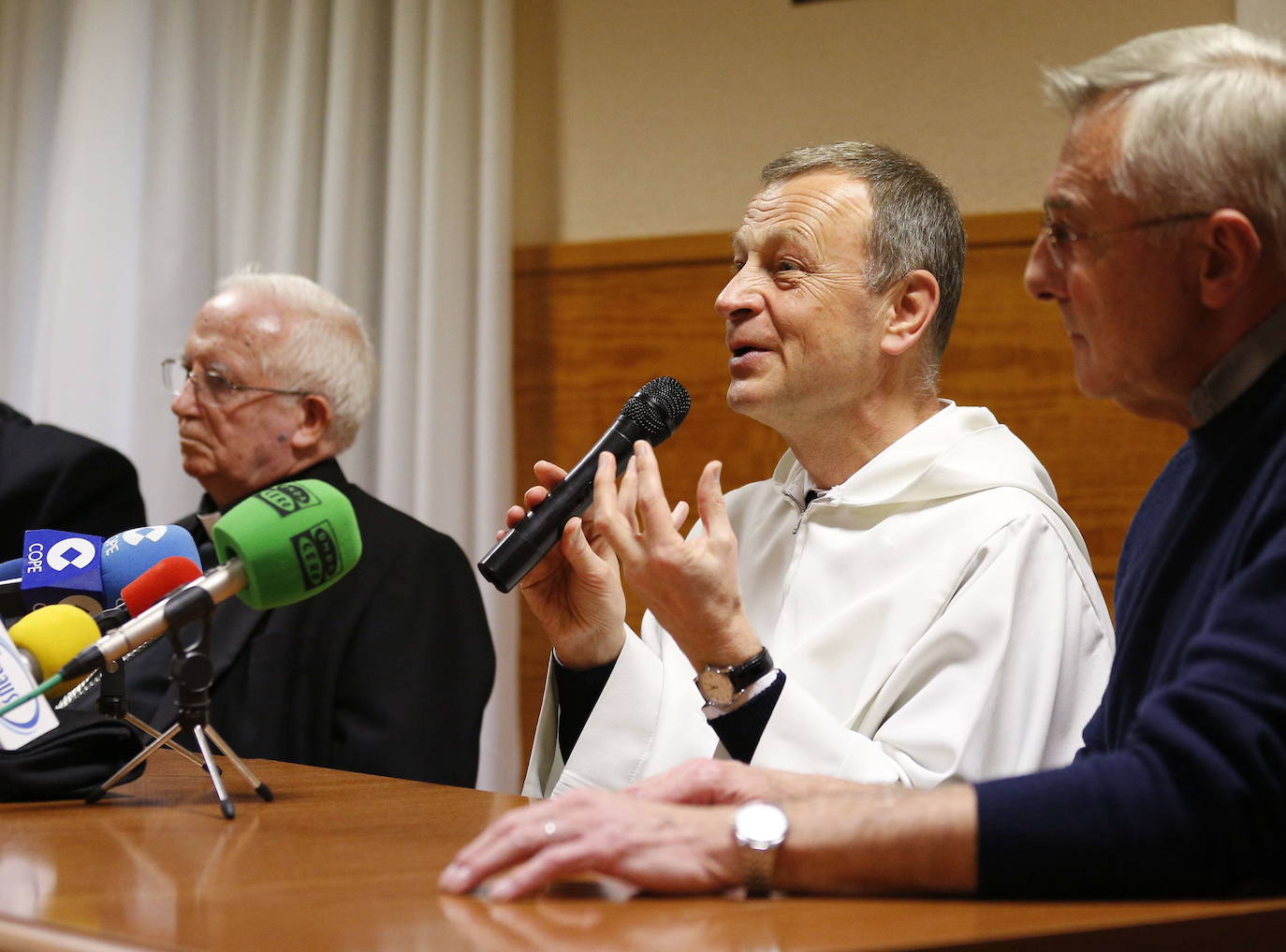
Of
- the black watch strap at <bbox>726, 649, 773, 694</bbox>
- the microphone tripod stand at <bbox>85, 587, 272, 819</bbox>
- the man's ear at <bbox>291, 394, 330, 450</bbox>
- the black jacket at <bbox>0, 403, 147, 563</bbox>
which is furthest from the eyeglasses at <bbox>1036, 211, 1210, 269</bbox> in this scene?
the black jacket at <bbox>0, 403, 147, 563</bbox>

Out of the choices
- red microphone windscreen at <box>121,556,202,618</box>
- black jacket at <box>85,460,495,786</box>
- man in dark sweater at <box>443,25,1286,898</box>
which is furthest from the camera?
black jacket at <box>85,460,495,786</box>

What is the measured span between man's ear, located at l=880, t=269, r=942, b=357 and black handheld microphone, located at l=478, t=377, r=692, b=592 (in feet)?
1.24

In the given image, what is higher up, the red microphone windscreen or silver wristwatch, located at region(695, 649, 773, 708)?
the red microphone windscreen

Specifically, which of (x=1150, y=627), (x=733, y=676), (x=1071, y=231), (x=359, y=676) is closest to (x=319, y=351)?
(x=359, y=676)

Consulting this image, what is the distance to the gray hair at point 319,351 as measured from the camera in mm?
3246

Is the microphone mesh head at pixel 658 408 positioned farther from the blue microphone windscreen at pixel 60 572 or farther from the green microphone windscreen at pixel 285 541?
the blue microphone windscreen at pixel 60 572

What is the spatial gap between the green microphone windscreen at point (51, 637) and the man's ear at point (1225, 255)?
1.26 metres

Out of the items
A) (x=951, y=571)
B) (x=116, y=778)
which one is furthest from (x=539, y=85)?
(x=116, y=778)

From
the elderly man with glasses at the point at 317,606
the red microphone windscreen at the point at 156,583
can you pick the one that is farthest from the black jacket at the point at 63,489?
the red microphone windscreen at the point at 156,583

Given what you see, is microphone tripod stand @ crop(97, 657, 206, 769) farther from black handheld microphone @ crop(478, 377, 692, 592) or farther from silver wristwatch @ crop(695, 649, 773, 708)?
silver wristwatch @ crop(695, 649, 773, 708)

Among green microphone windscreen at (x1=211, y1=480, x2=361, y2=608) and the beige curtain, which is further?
the beige curtain

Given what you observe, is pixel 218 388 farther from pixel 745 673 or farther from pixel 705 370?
pixel 745 673

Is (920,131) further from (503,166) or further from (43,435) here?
(43,435)

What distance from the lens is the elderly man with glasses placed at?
279cm
